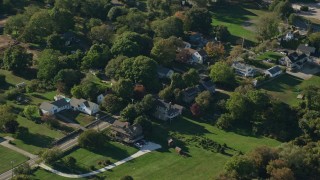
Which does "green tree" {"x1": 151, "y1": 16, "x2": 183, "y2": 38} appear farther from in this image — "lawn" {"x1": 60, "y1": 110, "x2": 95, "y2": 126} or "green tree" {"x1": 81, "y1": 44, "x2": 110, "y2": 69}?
"lawn" {"x1": 60, "y1": 110, "x2": 95, "y2": 126}

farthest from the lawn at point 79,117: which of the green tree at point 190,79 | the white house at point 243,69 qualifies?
the white house at point 243,69

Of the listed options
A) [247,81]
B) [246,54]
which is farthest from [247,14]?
[247,81]

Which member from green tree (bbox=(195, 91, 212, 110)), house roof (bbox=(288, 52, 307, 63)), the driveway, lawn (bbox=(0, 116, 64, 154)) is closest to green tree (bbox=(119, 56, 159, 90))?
green tree (bbox=(195, 91, 212, 110))

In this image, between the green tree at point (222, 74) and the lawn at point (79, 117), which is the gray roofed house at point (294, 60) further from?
the lawn at point (79, 117)

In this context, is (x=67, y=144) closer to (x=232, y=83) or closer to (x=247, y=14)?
(x=232, y=83)

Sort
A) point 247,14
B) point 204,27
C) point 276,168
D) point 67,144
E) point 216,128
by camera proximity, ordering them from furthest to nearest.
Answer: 1. point 247,14
2. point 204,27
3. point 216,128
4. point 67,144
5. point 276,168

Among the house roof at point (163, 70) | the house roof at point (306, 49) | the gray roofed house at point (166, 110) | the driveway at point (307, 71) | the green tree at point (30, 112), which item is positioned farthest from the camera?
the house roof at point (306, 49)

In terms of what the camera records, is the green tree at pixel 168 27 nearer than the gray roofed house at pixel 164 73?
No
